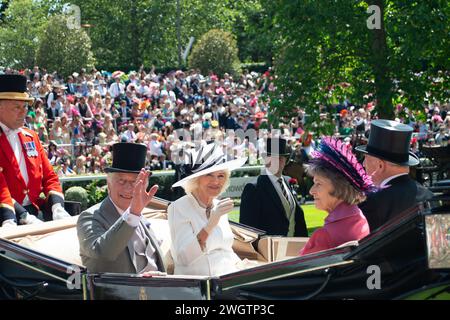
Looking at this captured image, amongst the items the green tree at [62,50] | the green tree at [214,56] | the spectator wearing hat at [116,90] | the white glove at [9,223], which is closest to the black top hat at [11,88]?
the white glove at [9,223]

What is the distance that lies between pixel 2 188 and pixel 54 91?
1542cm

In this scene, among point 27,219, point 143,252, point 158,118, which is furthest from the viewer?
point 158,118

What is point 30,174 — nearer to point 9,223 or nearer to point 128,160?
point 9,223

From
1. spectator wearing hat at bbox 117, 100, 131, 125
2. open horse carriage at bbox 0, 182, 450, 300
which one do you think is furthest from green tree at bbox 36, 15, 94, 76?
open horse carriage at bbox 0, 182, 450, 300

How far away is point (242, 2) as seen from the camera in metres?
41.7

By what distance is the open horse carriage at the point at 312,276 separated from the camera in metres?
4.25

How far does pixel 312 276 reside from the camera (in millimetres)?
4547

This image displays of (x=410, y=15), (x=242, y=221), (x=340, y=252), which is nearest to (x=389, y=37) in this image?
(x=410, y=15)

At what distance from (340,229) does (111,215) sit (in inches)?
57.6

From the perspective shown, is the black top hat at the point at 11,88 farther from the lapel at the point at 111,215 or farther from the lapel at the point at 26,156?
the lapel at the point at 111,215

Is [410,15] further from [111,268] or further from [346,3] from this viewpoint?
[111,268]

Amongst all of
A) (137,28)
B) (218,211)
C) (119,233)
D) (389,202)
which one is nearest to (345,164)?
(389,202)

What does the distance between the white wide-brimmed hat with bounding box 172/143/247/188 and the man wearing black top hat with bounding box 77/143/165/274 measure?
34 centimetres

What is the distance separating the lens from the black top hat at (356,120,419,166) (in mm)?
5605
